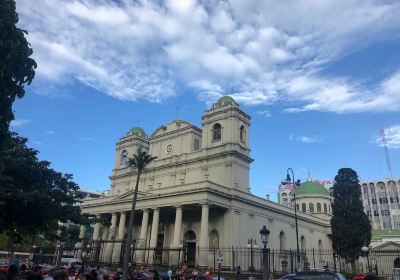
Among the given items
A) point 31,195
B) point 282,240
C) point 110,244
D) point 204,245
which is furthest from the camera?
point 282,240

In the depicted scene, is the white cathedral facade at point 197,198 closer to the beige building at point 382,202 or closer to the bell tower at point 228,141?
the bell tower at point 228,141

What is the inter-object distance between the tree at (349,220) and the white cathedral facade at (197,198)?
9281 millimetres

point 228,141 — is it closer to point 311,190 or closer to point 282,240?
point 282,240

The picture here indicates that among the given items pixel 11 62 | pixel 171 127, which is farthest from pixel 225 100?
pixel 11 62

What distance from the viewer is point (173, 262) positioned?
42.8m

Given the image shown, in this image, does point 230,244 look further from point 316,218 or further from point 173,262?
point 316,218

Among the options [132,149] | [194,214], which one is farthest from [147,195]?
[132,149]

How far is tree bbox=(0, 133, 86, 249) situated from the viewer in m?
16.8

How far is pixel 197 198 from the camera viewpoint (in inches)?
1581

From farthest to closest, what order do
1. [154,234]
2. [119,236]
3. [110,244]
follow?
[110,244] < [119,236] < [154,234]

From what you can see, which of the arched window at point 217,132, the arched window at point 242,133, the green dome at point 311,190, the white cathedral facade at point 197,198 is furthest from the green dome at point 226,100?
the green dome at point 311,190

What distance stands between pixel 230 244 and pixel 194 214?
6346 millimetres

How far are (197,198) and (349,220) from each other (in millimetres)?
20146

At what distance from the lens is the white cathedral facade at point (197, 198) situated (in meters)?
42.0
